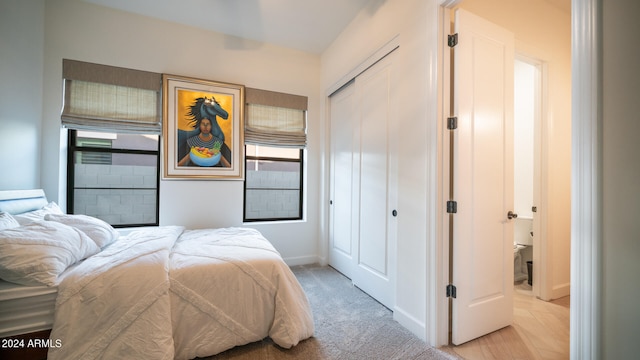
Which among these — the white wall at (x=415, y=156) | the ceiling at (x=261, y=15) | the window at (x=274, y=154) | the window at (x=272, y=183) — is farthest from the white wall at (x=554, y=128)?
the window at (x=272, y=183)

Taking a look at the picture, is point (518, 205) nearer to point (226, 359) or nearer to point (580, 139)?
point (580, 139)

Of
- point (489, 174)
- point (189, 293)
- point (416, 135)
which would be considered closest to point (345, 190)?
point (416, 135)

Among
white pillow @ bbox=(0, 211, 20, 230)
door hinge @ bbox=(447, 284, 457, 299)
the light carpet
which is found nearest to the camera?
white pillow @ bbox=(0, 211, 20, 230)

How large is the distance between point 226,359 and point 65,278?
3.54 feet

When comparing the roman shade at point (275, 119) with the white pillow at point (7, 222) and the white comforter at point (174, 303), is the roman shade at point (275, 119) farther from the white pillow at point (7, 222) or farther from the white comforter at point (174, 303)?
the white pillow at point (7, 222)

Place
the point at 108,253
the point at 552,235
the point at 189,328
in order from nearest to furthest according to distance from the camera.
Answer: the point at 189,328 < the point at 108,253 < the point at 552,235

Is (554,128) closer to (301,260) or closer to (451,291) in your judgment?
(451,291)

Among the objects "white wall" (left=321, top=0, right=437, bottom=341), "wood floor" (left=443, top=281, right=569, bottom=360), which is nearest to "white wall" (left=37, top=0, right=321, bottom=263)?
"white wall" (left=321, top=0, right=437, bottom=341)

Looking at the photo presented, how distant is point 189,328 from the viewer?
4.98 feet

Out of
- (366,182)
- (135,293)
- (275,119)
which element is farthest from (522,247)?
(135,293)

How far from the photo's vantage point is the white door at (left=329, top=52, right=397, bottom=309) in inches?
88.7

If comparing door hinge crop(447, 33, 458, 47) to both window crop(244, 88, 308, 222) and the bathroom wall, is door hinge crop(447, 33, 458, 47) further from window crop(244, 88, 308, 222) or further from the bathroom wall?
window crop(244, 88, 308, 222)

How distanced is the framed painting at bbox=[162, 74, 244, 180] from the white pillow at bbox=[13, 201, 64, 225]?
3.15ft

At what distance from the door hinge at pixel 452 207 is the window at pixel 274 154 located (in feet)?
7.31
